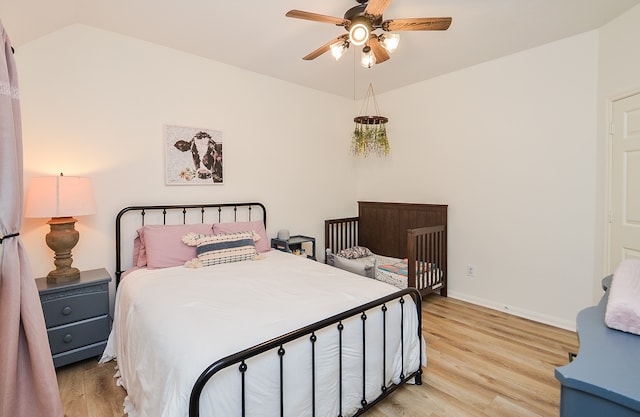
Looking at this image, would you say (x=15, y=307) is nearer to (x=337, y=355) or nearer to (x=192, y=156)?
(x=337, y=355)

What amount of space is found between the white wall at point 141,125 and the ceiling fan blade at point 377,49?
1727 mm

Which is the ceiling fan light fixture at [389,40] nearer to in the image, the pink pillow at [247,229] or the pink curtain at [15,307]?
the pink curtain at [15,307]

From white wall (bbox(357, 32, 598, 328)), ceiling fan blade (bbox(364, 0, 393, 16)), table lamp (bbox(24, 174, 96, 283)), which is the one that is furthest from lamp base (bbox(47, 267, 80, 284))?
white wall (bbox(357, 32, 598, 328))

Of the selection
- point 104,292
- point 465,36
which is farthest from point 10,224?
point 465,36

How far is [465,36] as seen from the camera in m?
2.80

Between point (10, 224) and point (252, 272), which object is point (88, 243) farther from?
point (10, 224)

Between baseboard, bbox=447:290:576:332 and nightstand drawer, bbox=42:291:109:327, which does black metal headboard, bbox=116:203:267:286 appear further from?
baseboard, bbox=447:290:576:332

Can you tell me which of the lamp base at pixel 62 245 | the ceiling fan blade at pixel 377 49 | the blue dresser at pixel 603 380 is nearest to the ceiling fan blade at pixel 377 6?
the ceiling fan blade at pixel 377 49

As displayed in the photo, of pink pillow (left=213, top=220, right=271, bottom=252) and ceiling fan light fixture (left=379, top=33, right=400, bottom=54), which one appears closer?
ceiling fan light fixture (left=379, top=33, right=400, bottom=54)

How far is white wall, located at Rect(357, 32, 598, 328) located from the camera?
2809 millimetres

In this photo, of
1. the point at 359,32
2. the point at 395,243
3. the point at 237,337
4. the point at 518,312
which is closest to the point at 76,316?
the point at 237,337

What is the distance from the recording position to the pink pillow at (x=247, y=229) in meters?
3.06

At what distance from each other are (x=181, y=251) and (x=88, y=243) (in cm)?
→ 78

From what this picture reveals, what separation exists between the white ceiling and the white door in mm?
803
